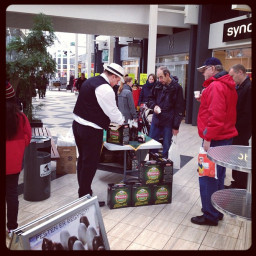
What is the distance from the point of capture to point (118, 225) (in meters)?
2.99

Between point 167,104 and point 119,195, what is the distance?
5.06 feet

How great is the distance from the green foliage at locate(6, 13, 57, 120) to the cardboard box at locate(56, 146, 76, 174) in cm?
170

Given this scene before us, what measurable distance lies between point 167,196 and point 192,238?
0.85 m

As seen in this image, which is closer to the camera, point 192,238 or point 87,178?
point 192,238

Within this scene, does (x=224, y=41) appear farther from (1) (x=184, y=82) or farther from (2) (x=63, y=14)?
(2) (x=63, y=14)

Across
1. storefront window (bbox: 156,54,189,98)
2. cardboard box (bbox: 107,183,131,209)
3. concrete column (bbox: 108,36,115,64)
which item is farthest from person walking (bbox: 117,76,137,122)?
concrete column (bbox: 108,36,115,64)

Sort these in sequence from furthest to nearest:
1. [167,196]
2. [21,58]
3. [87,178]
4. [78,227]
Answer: [21,58], [167,196], [87,178], [78,227]

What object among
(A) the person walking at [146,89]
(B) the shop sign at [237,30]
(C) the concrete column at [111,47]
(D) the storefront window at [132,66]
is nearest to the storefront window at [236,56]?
(B) the shop sign at [237,30]

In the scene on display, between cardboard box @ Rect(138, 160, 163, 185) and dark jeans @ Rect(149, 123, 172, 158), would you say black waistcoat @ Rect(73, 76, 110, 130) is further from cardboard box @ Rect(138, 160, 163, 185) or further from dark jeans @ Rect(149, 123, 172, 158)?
dark jeans @ Rect(149, 123, 172, 158)

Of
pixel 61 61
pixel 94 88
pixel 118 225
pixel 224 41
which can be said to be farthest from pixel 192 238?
pixel 61 61

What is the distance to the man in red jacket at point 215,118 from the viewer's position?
2.73 m

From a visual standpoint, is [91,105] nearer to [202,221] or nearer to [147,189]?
[147,189]

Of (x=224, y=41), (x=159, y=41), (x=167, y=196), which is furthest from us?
(x=159, y=41)

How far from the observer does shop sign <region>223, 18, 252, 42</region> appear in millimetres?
7559
